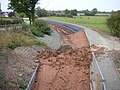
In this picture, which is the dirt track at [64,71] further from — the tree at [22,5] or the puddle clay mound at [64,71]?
the tree at [22,5]

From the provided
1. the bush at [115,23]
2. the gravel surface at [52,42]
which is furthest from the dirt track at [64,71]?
the bush at [115,23]

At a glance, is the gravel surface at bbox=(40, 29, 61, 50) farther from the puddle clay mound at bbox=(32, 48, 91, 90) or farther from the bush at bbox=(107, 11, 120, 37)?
the bush at bbox=(107, 11, 120, 37)

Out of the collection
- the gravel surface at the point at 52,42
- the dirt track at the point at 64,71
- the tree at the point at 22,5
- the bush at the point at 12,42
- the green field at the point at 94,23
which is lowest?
the green field at the point at 94,23

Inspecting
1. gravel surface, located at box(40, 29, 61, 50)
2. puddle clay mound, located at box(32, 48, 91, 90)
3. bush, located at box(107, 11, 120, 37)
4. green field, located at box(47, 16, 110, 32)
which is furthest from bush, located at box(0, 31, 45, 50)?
green field, located at box(47, 16, 110, 32)

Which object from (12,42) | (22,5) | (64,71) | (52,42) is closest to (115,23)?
(52,42)

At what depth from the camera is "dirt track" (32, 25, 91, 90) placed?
16.4 meters

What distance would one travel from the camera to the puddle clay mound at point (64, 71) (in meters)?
16.4

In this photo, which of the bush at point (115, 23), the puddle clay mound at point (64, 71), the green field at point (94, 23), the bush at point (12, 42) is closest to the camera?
the puddle clay mound at point (64, 71)

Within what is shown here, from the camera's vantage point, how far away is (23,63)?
20.4 meters

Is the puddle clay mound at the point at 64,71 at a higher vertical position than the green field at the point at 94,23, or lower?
higher

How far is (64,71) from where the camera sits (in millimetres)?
19547

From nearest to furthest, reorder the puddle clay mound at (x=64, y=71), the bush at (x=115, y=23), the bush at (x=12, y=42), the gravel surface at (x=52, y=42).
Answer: the puddle clay mound at (x=64, y=71) < the bush at (x=12, y=42) < the gravel surface at (x=52, y=42) < the bush at (x=115, y=23)

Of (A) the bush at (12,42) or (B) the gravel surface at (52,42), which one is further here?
(B) the gravel surface at (52,42)

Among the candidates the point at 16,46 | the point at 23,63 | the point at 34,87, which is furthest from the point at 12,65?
the point at 16,46
